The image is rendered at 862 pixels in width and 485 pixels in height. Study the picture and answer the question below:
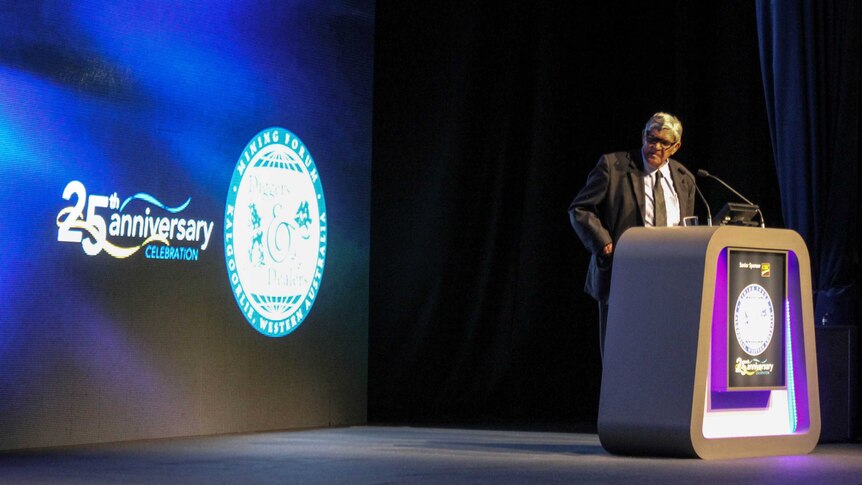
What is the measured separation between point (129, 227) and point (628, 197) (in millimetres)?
2147

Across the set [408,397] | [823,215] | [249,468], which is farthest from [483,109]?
[249,468]

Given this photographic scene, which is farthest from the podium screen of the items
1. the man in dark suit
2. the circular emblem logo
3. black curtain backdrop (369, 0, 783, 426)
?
black curtain backdrop (369, 0, 783, 426)

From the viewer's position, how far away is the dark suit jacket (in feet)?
18.3

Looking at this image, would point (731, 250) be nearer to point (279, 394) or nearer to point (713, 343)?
point (713, 343)

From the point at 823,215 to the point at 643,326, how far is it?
6.72 ft

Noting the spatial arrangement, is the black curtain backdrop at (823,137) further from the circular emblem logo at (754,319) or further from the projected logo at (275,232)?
the projected logo at (275,232)

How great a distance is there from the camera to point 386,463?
4.96 m

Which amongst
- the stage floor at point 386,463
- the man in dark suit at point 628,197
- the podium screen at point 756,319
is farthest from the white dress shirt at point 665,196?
the stage floor at point 386,463

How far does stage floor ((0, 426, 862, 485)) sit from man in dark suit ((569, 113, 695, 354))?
75cm

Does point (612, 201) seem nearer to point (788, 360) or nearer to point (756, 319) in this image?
point (756, 319)

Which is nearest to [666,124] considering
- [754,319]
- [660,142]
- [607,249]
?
[660,142]

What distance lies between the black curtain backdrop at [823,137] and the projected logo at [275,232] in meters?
2.39

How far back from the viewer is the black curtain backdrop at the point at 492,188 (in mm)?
8367

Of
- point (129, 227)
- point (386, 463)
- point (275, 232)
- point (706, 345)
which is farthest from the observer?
point (275, 232)
